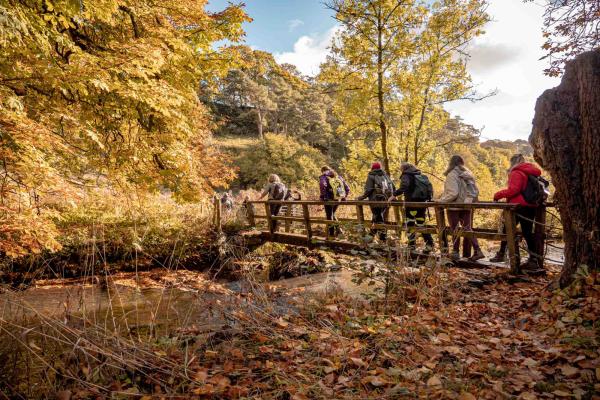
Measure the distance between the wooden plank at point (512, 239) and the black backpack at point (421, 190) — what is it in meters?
1.64

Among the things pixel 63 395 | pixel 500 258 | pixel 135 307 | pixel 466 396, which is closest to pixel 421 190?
pixel 500 258

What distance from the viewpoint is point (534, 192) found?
4.72m

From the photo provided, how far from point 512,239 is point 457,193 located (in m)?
1.19

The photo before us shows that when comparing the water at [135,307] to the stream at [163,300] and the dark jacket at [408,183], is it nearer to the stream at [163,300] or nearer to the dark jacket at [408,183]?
the stream at [163,300]

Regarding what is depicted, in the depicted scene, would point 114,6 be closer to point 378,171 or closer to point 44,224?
point 44,224

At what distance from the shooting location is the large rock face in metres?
3.45

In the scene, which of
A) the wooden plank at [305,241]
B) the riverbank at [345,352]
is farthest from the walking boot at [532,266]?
the wooden plank at [305,241]

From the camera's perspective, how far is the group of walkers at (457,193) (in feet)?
15.6

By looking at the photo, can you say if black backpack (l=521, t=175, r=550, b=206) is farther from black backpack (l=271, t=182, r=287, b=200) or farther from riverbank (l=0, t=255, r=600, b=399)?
black backpack (l=271, t=182, r=287, b=200)

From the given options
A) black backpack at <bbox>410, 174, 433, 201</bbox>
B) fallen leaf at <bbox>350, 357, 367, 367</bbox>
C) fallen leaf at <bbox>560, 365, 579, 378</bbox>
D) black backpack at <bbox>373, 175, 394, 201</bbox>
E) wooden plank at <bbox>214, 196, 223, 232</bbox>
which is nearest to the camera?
fallen leaf at <bbox>560, 365, 579, 378</bbox>

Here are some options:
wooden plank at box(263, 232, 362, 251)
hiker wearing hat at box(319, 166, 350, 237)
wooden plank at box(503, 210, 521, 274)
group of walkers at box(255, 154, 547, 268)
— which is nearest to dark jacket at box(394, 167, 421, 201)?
group of walkers at box(255, 154, 547, 268)

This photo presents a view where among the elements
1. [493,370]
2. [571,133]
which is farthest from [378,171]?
[493,370]

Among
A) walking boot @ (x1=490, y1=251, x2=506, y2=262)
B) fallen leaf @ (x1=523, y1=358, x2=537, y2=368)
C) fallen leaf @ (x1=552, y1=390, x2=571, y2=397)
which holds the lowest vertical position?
fallen leaf @ (x1=523, y1=358, x2=537, y2=368)

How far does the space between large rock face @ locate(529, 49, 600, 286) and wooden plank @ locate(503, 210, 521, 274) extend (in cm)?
96
